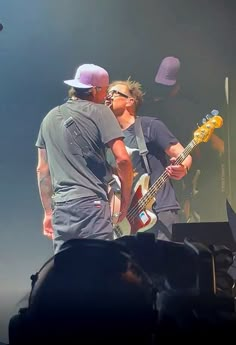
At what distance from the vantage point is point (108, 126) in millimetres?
1707

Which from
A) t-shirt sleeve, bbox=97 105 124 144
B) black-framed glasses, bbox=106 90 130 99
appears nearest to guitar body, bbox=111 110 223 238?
t-shirt sleeve, bbox=97 105 124 144

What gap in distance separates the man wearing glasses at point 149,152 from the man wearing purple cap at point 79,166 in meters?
0.04

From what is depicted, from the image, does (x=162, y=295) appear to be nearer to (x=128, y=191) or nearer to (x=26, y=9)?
(x=128, y=191)

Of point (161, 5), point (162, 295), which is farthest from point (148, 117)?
point (162, 295)

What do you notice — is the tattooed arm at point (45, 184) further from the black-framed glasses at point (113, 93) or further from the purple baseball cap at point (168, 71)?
the purple baseball cap at point (168, 71)

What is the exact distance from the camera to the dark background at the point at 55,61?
165 centimetres

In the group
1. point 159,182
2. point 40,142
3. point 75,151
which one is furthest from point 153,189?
point 40,142

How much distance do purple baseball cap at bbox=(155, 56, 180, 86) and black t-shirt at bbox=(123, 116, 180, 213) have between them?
131mm

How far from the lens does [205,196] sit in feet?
5.79

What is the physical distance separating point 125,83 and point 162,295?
30.5 inches

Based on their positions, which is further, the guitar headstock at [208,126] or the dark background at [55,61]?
the guitar headstock at [208,126]

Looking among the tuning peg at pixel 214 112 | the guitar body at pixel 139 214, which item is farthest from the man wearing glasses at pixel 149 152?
the tuning peg at pixel 214 112

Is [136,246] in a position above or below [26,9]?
below

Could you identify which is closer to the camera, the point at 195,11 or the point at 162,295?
the point at 162,295
